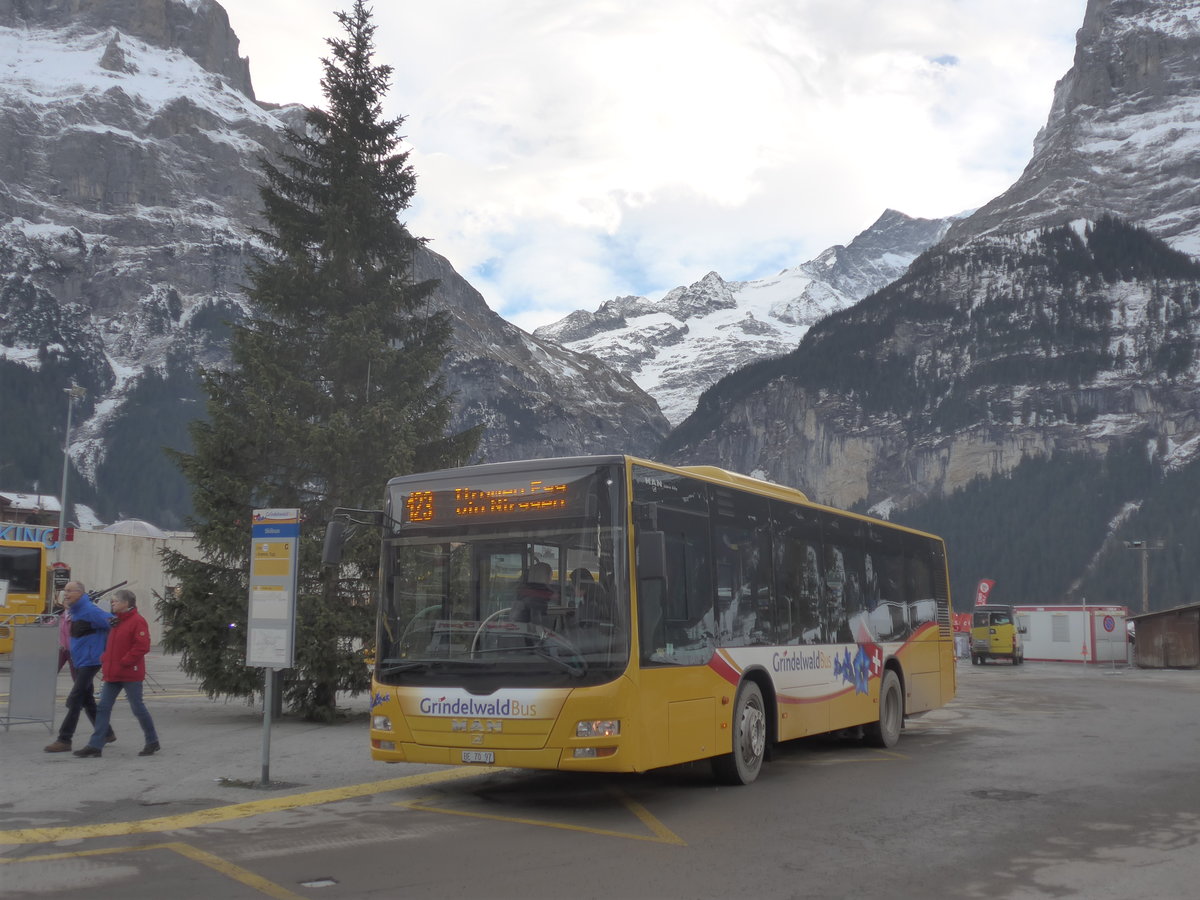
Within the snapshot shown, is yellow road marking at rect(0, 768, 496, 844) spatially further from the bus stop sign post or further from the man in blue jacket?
the man in blue jacket

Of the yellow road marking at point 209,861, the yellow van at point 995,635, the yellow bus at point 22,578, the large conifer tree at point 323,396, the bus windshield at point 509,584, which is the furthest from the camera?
the yellow van at point 995,635

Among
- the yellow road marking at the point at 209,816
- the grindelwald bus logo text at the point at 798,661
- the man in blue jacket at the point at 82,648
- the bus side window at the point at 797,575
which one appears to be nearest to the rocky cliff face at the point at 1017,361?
the bus side window at the point at 797,575

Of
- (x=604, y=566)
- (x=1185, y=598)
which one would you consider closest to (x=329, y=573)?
(x=604, y=566)

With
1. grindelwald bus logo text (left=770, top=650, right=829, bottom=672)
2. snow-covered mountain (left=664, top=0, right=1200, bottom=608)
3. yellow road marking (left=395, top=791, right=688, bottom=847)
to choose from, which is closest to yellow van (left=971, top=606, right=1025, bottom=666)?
grindelwald bus logo text (left=770, top=650, right=829, bottom=672)

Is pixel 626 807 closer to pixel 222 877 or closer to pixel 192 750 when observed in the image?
pixel 222 877

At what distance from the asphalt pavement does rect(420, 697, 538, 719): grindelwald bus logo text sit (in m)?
1.77

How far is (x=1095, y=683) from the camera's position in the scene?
3145 centimetres

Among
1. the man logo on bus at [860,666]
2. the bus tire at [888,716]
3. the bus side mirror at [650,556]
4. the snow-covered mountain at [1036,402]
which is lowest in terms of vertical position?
the bus tire at [888,716]

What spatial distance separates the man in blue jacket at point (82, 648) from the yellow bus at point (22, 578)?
1769cm

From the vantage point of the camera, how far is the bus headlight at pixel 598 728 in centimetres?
870

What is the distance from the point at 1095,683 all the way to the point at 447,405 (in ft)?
71.1

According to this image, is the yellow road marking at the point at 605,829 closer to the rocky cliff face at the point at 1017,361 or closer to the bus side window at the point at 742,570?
the bus side window at the point at 742,570

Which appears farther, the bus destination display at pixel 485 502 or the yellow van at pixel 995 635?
the yellow van at pixel 995 635

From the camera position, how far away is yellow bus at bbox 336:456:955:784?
886 cm
